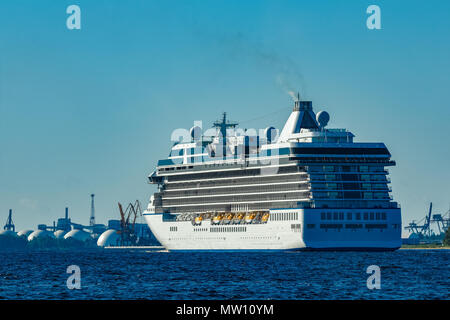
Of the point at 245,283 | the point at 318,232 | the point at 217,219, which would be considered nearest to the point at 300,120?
the point at 217,219

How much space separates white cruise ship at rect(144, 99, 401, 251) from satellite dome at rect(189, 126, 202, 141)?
7434 millimetres

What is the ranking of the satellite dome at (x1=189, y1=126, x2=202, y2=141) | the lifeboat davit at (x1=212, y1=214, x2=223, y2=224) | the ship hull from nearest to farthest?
the ship hull → the lifeboat davit at (x1=212, y1=214, x2=223, y2=224) → the satellite dome at (x1=189, y1=126, x2=202, y2=141)

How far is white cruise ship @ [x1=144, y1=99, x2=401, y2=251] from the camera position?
5566 inches

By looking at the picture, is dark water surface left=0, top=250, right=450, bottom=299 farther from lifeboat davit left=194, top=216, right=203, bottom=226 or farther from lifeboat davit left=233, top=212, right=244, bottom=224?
lifeboat davit left=194, top=216, right=203, bottom=226

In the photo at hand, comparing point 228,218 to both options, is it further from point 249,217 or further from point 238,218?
point 249,217

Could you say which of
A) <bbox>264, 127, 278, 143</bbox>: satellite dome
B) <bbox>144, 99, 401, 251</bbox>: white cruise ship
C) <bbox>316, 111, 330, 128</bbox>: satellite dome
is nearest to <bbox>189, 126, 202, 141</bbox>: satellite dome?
<bbox>144, 99, 401, 251</bbox>: white cruise ship

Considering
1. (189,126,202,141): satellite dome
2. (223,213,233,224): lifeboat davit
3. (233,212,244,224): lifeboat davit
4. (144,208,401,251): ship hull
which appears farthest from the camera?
(189,126,202,141): satellite dome

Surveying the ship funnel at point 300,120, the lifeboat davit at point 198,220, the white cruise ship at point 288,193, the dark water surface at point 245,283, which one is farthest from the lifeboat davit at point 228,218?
the dark water surface at point 245,283

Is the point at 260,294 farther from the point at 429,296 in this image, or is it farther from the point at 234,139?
the point at 234,139

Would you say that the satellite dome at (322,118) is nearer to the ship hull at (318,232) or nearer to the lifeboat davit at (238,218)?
the ship hull at (318,232)

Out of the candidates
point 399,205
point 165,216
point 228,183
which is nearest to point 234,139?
point 228,183

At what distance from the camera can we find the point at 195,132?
182125 mm

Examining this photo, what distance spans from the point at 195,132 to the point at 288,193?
38470 millimetres

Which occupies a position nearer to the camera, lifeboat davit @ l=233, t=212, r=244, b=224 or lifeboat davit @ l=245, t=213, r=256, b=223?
lifeboat davit @ l=245, t=213, r=256, b=223
